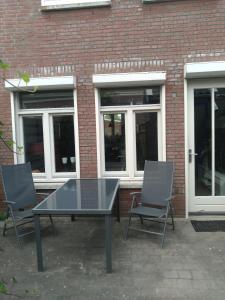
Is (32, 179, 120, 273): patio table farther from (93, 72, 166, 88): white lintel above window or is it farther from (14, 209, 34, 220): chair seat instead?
(93, 72, 166, 88): white lintel above window

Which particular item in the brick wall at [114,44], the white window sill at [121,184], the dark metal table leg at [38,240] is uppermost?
the brick wall at [114,44]

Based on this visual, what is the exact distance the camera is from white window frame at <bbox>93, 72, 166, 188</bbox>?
5504mm

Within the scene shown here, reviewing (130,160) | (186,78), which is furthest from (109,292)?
(186,78)

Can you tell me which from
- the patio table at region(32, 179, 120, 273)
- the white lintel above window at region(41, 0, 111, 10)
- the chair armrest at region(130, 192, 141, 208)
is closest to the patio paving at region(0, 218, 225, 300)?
the patio table at region(32, 179, 120, 273)

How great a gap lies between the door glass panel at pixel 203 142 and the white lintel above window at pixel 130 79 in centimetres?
74

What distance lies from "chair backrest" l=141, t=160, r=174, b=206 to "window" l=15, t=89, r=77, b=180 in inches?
56.8

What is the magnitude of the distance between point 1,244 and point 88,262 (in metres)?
1.49

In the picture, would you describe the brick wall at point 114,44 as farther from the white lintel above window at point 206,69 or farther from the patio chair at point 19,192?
the patio chair at point 19,192

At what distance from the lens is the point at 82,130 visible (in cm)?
582

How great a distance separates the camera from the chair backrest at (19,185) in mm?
5168


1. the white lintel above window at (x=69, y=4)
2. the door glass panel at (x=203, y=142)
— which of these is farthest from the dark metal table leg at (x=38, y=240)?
the white lintel above window at (x=69, y=4)

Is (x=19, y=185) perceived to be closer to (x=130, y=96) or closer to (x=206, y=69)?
(x=130, y=96)

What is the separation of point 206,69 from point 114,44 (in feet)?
5.24

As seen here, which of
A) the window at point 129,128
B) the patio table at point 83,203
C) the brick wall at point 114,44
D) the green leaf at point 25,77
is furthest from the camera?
the window at point 129,128
